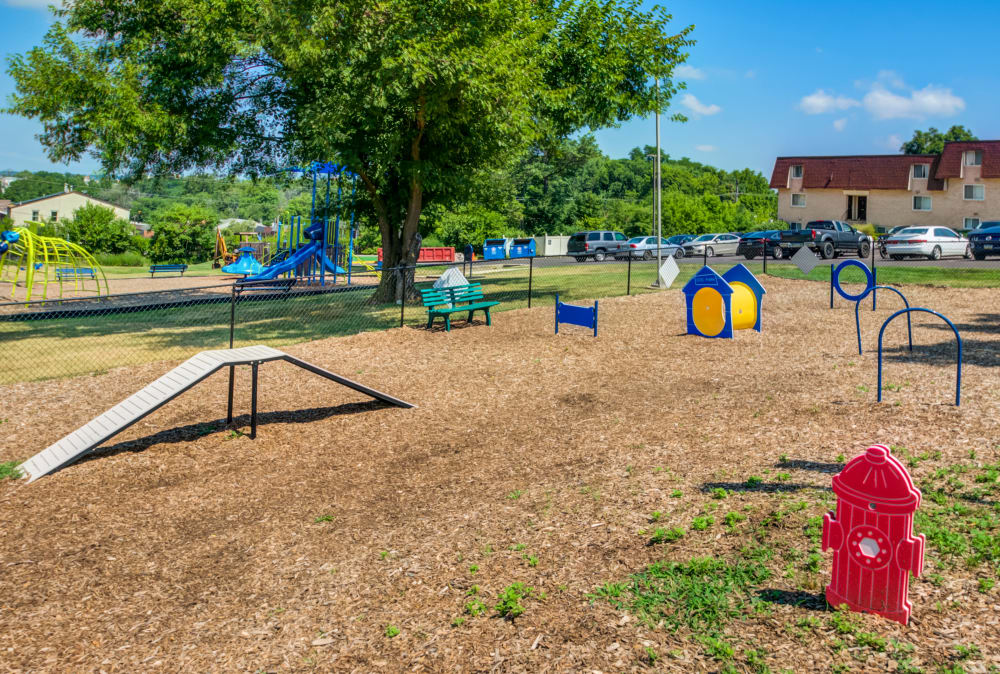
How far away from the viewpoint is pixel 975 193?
54.2m

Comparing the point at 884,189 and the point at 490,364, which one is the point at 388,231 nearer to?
the point at 490,364

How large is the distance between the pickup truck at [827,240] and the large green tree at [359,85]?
12451 mm

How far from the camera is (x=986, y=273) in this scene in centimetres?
2470

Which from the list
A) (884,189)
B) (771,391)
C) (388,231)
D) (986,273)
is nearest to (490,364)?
(771,391)

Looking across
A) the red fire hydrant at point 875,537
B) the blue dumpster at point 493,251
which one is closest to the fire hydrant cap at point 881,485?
the red fire hydrant at point 875,537

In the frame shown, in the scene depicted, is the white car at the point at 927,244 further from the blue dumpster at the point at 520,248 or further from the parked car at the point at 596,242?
the blue dumpster at the point at 520,248

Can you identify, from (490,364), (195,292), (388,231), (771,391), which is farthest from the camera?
(195,292)

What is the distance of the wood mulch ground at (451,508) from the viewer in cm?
450

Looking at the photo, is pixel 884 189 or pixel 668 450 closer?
pixel 668 450

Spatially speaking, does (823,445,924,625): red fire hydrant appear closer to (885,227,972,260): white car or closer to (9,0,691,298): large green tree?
(9,0,691,298): large green tree

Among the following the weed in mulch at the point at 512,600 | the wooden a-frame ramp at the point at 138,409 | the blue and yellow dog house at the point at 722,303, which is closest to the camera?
the weed in mulch at the point at 512,600

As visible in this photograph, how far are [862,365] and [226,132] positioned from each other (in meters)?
17.1

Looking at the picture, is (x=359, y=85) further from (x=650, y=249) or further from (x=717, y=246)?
(x=717, y=246)

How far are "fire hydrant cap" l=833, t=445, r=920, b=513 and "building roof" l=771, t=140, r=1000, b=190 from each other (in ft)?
191
